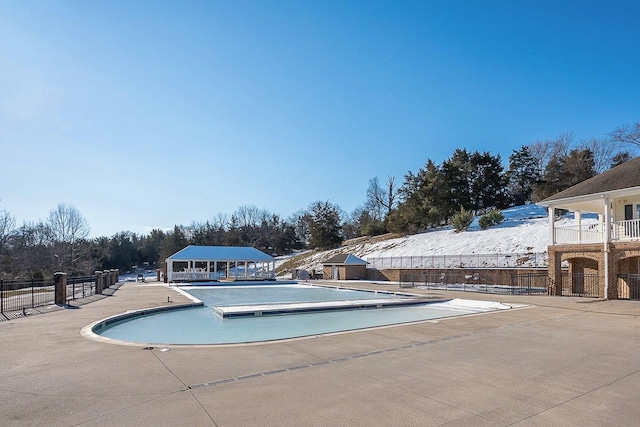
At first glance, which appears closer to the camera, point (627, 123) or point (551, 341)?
point (551, 341)

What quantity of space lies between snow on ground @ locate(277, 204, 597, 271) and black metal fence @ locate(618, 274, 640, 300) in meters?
9.90

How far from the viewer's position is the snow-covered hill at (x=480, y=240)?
28.8m

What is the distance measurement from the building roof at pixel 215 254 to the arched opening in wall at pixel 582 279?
22485mm

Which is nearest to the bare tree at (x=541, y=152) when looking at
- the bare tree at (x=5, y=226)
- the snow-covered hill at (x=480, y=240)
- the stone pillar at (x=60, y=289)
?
the snow-covered hill at (x=480, y=240)

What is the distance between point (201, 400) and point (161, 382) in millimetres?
966

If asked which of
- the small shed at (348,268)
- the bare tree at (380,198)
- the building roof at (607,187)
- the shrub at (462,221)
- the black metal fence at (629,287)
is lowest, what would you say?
the small shed at (348,268)

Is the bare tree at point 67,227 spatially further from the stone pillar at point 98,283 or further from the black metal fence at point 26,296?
the stone pillar at point 98,283

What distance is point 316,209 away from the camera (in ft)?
177

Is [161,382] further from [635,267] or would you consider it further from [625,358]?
[635,267]

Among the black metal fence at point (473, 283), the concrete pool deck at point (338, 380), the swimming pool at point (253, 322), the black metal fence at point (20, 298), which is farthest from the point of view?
the black metal fence at point (473, 283)

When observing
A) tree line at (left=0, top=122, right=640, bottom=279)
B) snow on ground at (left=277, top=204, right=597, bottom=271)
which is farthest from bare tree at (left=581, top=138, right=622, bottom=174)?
snow on ground at (left=277, top=204, right=597, bottom=271)

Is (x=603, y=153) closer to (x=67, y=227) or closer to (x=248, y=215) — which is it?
(x=248, y=215)

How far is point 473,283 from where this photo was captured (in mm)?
24812

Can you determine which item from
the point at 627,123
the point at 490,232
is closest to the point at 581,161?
the point at 627,123
